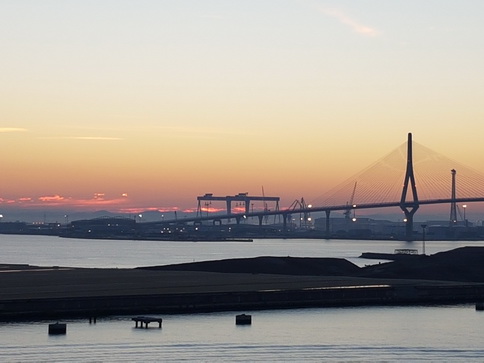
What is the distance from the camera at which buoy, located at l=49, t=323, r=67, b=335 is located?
35656 millimetres

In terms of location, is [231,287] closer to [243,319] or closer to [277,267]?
[243,319]

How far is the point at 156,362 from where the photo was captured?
30703mm

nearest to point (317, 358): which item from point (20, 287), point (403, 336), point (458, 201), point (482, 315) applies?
point (403, 336)

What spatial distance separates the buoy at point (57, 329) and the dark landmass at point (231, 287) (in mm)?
3434

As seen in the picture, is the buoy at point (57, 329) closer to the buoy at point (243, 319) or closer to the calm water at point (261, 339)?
the calm water at point (261, 339)

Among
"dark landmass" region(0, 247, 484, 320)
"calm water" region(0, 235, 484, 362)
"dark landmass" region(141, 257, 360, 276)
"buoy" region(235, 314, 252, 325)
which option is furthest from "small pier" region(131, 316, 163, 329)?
"dark landmass" region(141, 257, 360, 276)

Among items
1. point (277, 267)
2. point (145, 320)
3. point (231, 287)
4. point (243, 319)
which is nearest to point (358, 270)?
point (277, 267)

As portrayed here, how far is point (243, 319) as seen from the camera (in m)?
39.8

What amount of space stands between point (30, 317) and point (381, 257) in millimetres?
78542

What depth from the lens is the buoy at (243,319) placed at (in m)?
39.6

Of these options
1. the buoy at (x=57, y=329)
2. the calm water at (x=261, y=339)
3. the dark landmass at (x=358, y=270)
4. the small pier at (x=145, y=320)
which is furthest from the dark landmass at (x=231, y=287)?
the buoy at (x=57, y=329)

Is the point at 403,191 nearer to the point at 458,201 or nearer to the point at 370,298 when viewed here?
the point at 458,201

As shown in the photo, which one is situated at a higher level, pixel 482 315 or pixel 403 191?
pixel 403 191

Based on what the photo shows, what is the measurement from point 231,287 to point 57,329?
48.5 feet
